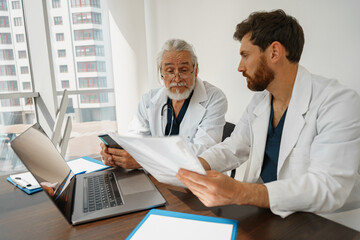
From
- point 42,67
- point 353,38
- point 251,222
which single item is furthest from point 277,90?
point 42,67

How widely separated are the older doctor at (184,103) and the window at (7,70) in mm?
2129

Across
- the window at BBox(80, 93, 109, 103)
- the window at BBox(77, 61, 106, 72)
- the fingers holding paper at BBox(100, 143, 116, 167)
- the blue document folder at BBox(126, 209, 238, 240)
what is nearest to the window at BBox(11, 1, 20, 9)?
the window at BBox(77, 61, 106, 72)

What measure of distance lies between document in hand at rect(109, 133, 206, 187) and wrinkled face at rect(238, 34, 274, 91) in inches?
26.1

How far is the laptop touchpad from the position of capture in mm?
888

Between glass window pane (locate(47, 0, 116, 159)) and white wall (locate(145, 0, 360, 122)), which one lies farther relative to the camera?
glass window pane (locate(47, 0, 116, 159))

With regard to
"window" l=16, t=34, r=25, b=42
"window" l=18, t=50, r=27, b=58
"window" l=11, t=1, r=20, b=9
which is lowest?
"window" l=18, t=50, r=27, b=58

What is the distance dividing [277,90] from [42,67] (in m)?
2.49

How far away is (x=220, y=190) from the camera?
678 mm

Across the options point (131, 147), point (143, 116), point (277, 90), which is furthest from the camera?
point (143, 116)

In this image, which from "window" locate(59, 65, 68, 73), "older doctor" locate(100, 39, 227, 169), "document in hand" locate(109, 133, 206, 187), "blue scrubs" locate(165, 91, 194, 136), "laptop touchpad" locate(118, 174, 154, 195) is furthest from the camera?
"window" locate(59, 65, 68, 73)

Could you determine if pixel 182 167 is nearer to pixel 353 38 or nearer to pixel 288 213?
pixel 288 213

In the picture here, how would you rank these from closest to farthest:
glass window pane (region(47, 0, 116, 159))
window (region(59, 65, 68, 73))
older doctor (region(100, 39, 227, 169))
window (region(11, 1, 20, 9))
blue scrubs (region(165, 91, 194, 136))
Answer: older doctor (region(100, 39, 227, 169)) < blue scrubs (region(165, 91, 194, 136)) < window (region(11, 1, 20, 9)) < glass window pane (region(47, 0, 116, 159)) < window (region(59, 65, 68, 73))

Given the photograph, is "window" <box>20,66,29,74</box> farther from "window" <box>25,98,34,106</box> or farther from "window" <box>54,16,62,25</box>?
"window" <box>54,16,62,25</box>

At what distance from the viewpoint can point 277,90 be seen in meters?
1.18
